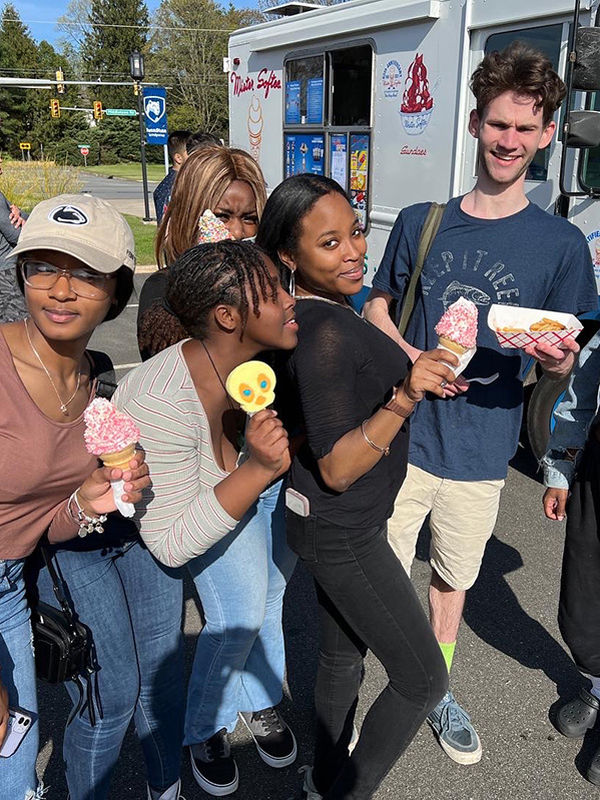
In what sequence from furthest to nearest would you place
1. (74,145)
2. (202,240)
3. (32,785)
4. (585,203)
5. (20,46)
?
Answer: (20,46), (74,145), (585,203), (202,240), (32,785)

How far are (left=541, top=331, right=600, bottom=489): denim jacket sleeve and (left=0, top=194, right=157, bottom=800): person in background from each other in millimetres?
1538

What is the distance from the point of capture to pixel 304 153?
6.65 meters

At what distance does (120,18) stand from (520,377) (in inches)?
2978

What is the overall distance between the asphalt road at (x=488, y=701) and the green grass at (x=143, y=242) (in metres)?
7.51

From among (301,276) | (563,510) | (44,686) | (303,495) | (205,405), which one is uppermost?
(301,276)

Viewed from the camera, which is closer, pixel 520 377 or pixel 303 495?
pixel 303 495

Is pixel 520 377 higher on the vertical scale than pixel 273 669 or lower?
higher

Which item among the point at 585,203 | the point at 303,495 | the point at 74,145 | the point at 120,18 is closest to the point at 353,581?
the point at 303,495

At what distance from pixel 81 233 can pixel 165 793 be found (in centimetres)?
174

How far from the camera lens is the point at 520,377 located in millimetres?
Result: 2457

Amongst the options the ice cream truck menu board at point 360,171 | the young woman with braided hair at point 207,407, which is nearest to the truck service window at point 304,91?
the ice cream truck menu board at point 360,171

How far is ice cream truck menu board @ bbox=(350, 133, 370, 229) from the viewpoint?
586 cm

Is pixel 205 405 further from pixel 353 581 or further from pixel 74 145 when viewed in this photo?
pixel 74 145

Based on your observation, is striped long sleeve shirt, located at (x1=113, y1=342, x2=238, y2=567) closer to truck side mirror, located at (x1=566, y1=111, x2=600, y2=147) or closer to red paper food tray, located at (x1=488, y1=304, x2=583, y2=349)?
red paper food tray, located at (x1=488, y1=304, x2=583, y2=349)
